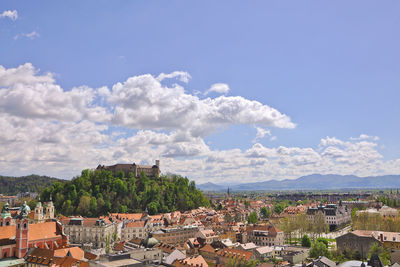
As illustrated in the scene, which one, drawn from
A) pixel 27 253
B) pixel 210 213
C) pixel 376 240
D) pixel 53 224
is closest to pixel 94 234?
pixel 53 224

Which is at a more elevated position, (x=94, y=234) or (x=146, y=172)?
(x=146, y=172)

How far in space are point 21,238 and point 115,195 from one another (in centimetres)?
5835

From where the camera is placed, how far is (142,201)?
388ft

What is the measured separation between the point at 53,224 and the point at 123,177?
61228 mm

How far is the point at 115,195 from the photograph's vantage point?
115 m

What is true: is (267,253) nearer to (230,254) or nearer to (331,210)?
(230,254)

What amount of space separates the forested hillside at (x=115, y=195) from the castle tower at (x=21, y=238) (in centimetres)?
4854

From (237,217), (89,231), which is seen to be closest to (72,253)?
(89,231)

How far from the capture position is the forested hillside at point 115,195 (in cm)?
10725

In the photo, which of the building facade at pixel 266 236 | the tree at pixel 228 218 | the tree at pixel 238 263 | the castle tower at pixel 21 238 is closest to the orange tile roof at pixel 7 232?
the castle tower at pixel 21 238

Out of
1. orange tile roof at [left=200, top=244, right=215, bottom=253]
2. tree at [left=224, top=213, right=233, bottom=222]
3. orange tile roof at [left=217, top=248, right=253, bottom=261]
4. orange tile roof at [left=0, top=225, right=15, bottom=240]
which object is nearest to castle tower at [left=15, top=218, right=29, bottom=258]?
orange tile roof at [left=0, top=225, right=15, bottom=240]

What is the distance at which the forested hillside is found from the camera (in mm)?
107250

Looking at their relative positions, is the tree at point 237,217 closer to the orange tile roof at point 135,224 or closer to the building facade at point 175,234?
the building facade at point 175,234

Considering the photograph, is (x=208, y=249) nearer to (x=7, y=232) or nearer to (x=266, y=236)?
(x=266, y=236)
